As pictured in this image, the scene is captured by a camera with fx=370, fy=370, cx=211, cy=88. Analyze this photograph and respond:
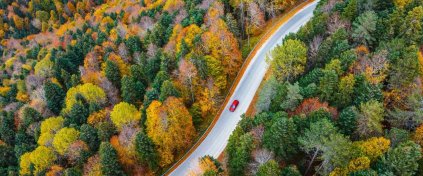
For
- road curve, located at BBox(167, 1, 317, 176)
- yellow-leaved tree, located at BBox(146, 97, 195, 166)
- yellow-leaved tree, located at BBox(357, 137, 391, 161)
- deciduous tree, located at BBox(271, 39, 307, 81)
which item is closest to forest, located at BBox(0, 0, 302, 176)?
yellow-leaved tree, located at BBox(146, 97, 195, 166)

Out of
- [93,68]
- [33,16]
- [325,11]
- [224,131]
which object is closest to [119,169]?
Result: [224,131]

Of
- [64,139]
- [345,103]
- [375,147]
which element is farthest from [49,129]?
[375,147]

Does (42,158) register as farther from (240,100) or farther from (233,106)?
(240,100)

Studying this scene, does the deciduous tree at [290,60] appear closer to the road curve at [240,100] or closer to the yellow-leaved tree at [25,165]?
the road curve at [240,100]

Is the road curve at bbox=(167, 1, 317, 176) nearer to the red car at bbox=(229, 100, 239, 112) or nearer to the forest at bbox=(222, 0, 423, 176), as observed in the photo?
the red car at bbox=(229, 100, 239, 112)

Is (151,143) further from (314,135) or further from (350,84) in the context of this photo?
(350,84)

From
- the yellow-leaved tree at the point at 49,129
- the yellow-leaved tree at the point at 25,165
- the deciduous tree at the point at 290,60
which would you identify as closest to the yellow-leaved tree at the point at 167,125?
the deciduous tree at the point at 290,60

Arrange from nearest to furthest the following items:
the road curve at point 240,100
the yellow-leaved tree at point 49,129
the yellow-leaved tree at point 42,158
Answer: the yellow-leaved tree at point 42,158, the road curve at point 240,100, the yellow-leaved tree at point 49,129

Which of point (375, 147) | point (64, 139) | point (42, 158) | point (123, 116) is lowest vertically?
point (375, 147)
